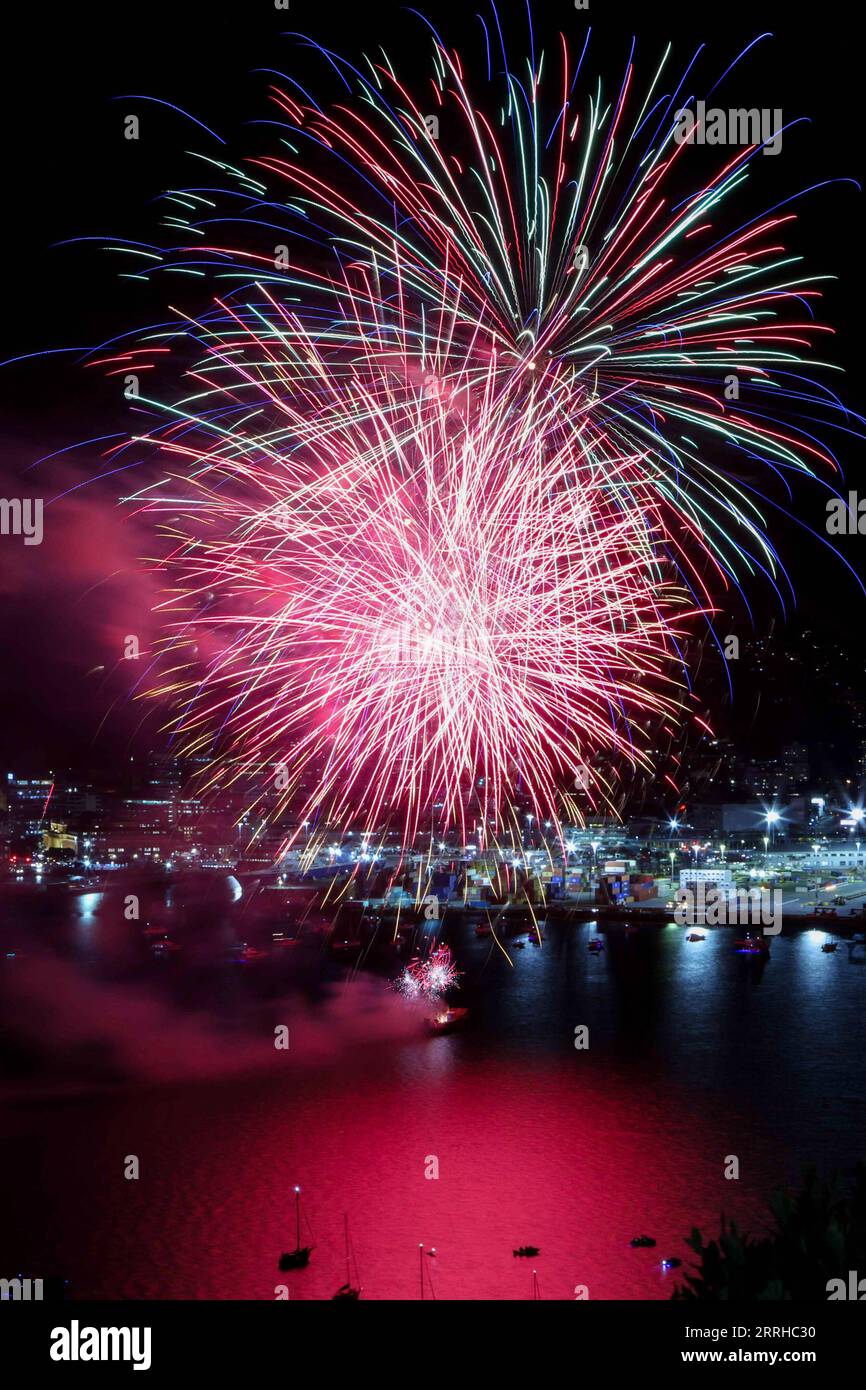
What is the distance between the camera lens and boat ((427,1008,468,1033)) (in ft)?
56.7

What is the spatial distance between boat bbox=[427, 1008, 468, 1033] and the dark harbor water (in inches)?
12.0

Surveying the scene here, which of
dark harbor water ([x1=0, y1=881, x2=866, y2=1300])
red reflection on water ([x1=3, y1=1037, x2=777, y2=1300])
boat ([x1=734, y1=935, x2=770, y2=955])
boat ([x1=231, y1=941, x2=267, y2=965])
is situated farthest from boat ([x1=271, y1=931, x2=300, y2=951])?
red reflection on water ([x1=3, y1=1037, x2=777, y2=1300])

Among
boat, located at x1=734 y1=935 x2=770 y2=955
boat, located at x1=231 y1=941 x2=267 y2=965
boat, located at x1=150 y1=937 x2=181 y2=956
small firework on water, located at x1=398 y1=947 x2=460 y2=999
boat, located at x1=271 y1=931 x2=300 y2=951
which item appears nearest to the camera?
small firework on water, located at x1=398 y1=947 x2=460 y2=999

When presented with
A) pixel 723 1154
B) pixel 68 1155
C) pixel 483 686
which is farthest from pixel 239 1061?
pixel 483 686

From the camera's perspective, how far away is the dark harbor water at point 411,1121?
945 cm

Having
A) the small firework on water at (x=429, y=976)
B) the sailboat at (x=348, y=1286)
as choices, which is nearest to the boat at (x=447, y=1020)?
the small firework on water at (x=429, y=976)

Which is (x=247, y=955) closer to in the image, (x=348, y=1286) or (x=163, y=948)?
(x=163, y=948)

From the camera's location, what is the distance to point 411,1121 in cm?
1281

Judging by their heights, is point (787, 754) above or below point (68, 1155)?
above

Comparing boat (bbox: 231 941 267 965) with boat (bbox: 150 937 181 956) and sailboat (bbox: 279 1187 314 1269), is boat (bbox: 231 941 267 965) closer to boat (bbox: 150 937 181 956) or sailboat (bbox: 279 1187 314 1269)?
boat (bbox: 150 937 181 956)

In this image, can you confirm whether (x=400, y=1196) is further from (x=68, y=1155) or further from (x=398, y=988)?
(x=398, y=988)

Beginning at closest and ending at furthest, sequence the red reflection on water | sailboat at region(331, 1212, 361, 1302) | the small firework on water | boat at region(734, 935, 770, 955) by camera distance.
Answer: sailboat at region(331, 1212, 361, 1302) → the red reflection on water → the small firework on water → boat at region(734, 935, 770, 955)

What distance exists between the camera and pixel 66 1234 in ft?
32.3
